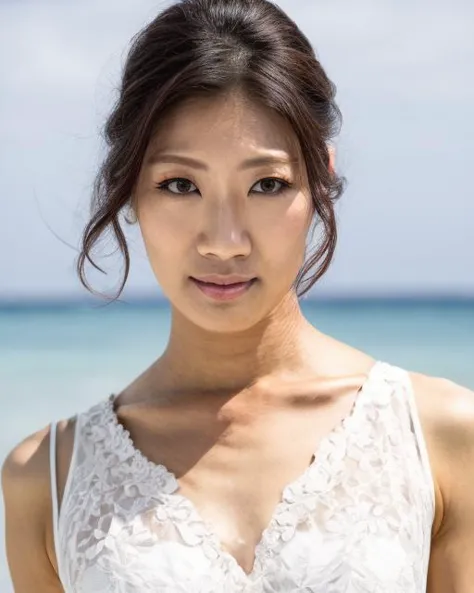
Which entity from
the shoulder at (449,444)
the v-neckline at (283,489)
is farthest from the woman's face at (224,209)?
the shoulder at (449,444)

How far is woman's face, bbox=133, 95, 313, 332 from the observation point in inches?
99.1

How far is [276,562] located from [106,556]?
1.06 ft

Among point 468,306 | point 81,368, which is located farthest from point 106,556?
point 468,306

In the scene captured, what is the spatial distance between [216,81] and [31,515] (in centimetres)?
94

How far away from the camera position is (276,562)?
97.5 inches

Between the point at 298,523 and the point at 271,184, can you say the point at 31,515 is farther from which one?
the point at 271,184

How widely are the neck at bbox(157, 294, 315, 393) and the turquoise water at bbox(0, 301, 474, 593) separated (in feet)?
16.2

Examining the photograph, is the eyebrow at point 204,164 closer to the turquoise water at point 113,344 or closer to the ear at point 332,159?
the ear at point 332,159

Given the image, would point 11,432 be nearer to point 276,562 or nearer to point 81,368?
point 81,368

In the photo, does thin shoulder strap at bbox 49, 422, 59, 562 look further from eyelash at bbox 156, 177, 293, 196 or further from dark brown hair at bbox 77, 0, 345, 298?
eyelash at bbox 156, 177, 293, 196

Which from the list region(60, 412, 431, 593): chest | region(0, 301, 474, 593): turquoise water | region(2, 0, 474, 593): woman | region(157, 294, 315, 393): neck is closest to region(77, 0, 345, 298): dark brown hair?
region(2, 0, 474, 593): woman

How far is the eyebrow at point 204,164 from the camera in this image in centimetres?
252

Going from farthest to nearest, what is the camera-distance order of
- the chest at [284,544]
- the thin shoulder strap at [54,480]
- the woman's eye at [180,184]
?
the thin shoulder strap at [54,480]
the woman's eye at [180,184]
the chest at [284,544]

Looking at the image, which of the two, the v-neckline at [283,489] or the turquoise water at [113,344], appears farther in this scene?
the turquoise water at [113,344]
